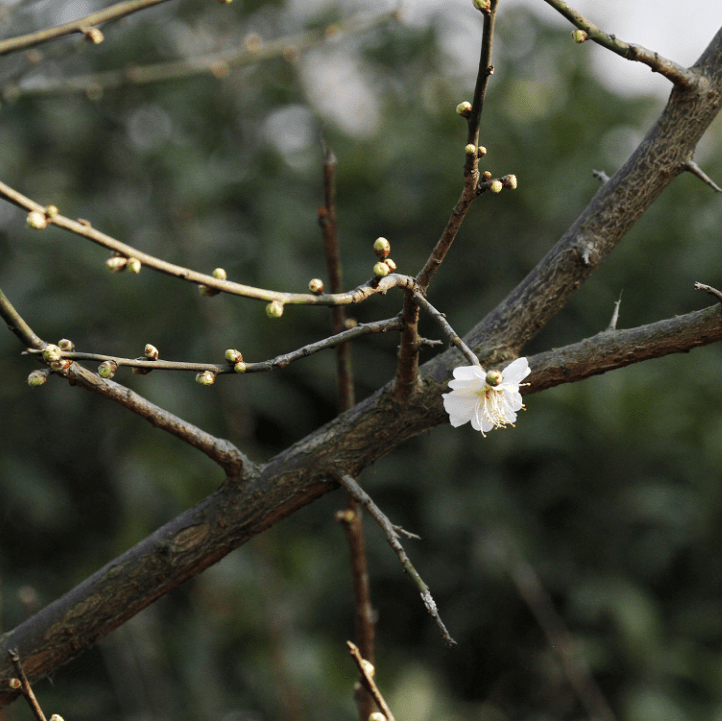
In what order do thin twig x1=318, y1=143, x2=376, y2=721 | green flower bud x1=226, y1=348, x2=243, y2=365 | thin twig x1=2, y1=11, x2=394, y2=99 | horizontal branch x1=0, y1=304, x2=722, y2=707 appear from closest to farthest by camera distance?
green flower bud x1=226, y1=348, x2=243, y2=365 < horizontal branch x1=0, y1=304, x2=722, y2=707 < thin twig x1=318, y1=143, x2=376, y2=721 < thin twig x1=2, y1=11, x2=394, y2=99

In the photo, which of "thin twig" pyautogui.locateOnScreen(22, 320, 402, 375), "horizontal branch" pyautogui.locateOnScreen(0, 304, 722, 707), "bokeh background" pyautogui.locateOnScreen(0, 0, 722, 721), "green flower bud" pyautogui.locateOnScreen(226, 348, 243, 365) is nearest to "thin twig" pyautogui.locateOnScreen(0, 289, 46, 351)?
"thin twig" pyautogui.locateOnScreen(22, 320, 402, 375)

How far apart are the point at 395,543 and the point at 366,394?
2.54 metres

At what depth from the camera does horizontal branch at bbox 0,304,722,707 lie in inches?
28.7

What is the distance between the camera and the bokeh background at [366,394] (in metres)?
2.36

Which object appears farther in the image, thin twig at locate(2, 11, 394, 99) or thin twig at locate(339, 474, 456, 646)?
thin twig at locate(2, 11, 394, 99)

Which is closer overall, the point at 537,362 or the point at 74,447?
the point at 537,362

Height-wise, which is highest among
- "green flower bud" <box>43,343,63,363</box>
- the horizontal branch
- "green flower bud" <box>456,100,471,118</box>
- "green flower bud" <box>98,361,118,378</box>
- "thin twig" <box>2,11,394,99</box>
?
"thin twig" <box>2,11,394,99</box>

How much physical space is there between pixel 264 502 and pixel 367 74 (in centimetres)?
371

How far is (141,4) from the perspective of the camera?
0.61 m

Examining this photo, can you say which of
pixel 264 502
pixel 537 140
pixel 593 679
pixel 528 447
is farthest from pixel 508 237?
pixel 264 502

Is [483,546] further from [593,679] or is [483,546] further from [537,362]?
[537,362]

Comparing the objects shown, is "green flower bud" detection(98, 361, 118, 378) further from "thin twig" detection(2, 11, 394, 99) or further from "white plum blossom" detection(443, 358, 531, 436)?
"thin twig" detection(2, 11, 394, 99)

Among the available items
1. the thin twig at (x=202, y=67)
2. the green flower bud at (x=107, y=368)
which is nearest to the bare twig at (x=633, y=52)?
the green flower bud at (x=107, y=368)

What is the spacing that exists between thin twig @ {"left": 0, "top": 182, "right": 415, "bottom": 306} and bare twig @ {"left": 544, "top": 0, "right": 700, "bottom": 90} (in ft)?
0.88
